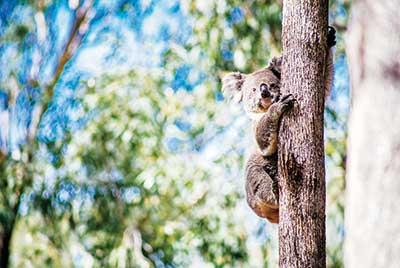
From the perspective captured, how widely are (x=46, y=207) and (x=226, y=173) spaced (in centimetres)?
185

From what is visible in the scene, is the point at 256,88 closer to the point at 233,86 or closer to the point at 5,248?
the point at 233,86

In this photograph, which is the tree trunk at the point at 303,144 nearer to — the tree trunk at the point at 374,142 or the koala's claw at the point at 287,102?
the koala's claw at the point at 287,102

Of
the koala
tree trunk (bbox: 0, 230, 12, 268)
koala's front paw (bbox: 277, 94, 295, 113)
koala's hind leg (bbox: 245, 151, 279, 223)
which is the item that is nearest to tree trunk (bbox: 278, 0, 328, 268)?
koala's front paw (bbox: 277, 94, 295, 113)

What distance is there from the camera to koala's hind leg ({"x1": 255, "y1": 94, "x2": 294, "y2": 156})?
233cm

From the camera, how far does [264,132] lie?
2.65 meters

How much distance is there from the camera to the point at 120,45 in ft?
22.6

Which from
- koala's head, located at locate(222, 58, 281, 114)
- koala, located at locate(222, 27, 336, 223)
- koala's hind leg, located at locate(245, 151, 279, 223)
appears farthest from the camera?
koala's head, located at locate(222, 58, 281, 114)

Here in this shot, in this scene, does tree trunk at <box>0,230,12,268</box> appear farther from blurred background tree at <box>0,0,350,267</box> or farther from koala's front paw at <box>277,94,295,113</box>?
koala's front paw at <box>277,94,295,113</box>

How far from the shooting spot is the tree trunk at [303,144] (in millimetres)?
2244

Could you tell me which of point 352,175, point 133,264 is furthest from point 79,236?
point 352,175

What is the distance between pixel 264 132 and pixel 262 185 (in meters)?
0.48

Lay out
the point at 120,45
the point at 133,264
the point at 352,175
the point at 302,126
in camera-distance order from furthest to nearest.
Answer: the point at 120,45
the point at 133,264
the point at 352,175
the point at 302,126

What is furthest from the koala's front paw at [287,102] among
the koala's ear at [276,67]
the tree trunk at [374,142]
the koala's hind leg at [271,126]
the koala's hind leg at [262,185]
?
the koala's ear at [276,67]

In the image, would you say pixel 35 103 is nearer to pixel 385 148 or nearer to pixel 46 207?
pixel 46 207
